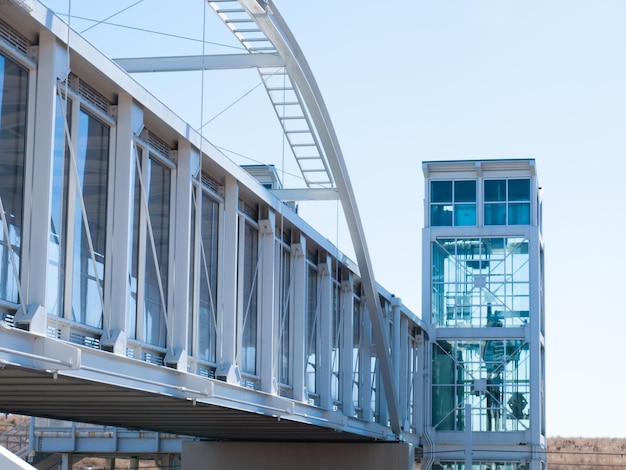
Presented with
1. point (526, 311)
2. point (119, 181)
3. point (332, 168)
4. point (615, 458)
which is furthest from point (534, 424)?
point (615, 458)

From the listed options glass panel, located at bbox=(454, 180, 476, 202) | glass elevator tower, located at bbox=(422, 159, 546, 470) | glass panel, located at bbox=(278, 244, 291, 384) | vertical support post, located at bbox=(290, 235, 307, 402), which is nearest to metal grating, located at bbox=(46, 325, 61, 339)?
glass panel, located at bbox=(278, 244, 291, 384)

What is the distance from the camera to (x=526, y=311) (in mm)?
49125

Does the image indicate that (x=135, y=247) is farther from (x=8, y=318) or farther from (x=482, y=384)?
(x=482, y=384)

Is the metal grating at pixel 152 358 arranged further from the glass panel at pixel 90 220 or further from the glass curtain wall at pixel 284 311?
the glass curtain wall at pixel 284 311

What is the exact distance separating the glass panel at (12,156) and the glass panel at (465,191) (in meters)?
36.9

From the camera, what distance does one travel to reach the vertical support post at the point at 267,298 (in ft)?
81.4

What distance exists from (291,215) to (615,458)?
7330 cm

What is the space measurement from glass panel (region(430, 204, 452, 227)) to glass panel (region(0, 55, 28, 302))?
120ft

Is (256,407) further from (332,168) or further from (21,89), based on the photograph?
(21,89)

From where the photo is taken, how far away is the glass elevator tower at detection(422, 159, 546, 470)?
1907 inches

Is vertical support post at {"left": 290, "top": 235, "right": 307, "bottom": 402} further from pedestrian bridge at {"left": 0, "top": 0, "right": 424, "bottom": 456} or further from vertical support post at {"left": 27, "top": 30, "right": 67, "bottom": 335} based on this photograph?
vertical support post at {"left": 27, "top": 30, "right": 67, "bottom": 335}

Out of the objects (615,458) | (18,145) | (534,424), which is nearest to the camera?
(18,145)

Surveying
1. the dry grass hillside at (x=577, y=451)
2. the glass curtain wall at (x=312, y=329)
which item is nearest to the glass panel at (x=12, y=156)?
the glass curtain wall at (x=312, y=329)

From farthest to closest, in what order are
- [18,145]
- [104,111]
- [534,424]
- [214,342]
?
[534,424]
[214,342]
[104,111]
[18,145]
